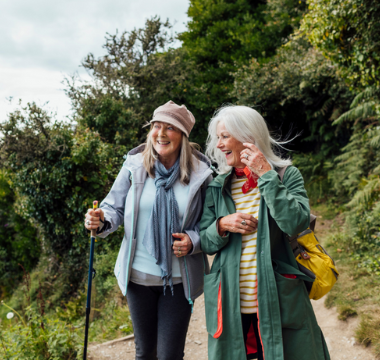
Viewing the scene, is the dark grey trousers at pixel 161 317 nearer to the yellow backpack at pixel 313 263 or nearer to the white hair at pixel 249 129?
the yellow backpack at pixel 313 263

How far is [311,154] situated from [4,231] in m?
9.93

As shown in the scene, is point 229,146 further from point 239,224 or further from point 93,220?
point 93,220

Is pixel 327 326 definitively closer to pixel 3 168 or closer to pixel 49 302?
pixel 49 302

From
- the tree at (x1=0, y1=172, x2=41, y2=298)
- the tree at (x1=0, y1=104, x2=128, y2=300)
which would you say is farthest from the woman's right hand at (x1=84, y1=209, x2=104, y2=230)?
the tree at (x1=0, y1=172, x2=41, y2=298)

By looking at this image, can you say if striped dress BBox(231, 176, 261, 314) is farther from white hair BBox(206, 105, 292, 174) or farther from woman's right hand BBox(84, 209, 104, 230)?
woman's right hand BBox(84, 209, 104, 230)

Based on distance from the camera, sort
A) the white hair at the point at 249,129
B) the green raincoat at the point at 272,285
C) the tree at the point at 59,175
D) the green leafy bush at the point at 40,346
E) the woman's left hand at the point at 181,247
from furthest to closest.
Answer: the tree at the point at 59,175, the green leafy bush at the point at 40,346, the woman's left hand at the point at 181,247, the white hair at the point at 249,129, the green raincoat at the point at 272,285

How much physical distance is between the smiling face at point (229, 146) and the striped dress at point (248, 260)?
0.68 ft

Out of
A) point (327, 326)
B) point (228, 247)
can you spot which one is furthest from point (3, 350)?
point (327, 326)

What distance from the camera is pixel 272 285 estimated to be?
1745mm

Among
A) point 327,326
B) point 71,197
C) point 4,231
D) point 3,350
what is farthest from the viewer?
point 4,231

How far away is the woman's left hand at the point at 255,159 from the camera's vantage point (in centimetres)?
178

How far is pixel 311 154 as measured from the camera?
9727 mm

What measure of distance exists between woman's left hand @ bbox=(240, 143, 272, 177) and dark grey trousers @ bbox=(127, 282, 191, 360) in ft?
3.16

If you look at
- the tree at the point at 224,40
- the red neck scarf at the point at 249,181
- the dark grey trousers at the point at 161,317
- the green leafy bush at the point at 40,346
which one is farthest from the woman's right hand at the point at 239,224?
the tree at the point at 224,40
